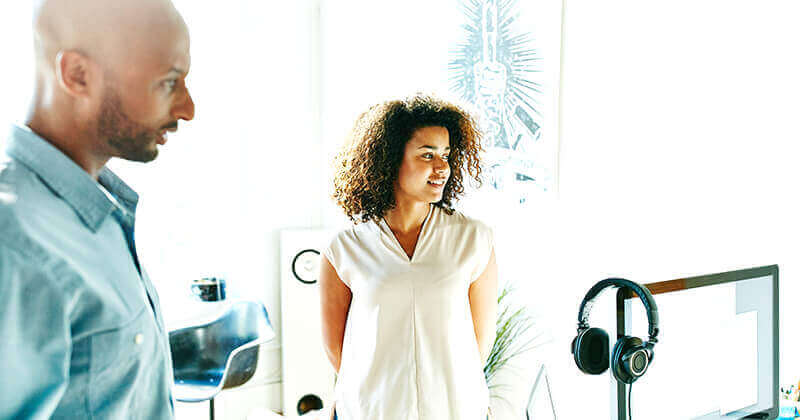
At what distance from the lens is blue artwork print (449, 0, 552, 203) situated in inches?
88.7

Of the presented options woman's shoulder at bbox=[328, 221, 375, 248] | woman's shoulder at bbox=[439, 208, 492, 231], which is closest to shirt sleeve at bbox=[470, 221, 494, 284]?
woman's shoulder at bbox=[439, 208, 492, 231]

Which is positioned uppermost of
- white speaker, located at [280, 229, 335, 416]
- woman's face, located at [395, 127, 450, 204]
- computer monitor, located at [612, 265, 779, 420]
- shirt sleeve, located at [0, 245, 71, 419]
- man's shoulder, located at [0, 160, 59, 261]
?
woman's face, located at [395, 127, 450, 204]

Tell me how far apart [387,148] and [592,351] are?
2.63 feet

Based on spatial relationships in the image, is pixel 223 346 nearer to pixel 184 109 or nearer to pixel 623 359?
pixel 623 359

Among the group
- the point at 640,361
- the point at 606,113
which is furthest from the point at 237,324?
the point at 640,361

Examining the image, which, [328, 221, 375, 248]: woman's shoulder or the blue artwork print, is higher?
the blue artwork print

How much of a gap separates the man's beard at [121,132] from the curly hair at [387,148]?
3.45 ft

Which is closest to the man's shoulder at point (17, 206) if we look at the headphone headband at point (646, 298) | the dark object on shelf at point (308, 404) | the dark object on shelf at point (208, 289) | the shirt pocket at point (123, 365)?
the shirt pocket at point (123, 365)

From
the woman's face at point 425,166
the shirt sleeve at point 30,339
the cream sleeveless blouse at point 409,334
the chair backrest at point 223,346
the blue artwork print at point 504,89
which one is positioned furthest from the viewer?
the chair backrest at point 223,346

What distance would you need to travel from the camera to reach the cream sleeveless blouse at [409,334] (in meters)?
1.51

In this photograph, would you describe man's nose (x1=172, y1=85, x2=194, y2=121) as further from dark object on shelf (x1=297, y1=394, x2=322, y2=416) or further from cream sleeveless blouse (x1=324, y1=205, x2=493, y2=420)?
dark object on shelf (x1=297, y1=394, x2=322, y2=416)

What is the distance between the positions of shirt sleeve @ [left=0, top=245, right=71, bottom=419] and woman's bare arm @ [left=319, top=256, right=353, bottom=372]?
3.59ft

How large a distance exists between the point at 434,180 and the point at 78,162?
3.53ft

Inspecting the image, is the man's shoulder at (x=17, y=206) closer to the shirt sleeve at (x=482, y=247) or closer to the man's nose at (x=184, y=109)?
the man's nose at (x=184, y=109)
